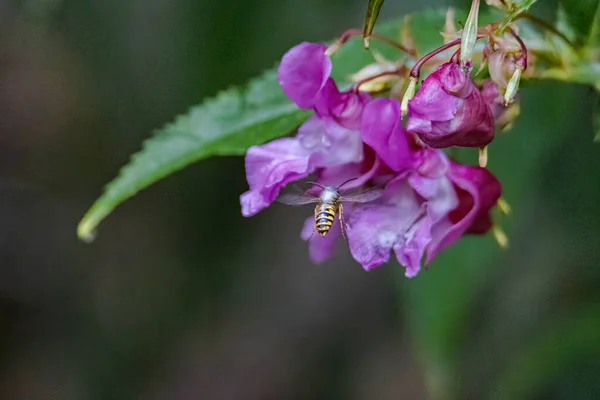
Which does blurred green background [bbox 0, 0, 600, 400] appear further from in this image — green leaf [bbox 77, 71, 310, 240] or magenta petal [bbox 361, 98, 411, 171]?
magenta petal [bbox 361, 98, 411, 171]

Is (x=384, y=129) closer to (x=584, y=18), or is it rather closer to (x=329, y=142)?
(x=329, y=142)

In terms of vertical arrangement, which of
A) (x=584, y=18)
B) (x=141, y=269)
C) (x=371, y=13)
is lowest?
(x=141, y=269)

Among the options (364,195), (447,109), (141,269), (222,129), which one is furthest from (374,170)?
(141,269)

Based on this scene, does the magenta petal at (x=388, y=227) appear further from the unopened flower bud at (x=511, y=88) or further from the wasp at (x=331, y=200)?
the unopened flower bud at (x=511, y=88)

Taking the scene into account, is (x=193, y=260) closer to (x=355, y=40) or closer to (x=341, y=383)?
(x=341, y=383)

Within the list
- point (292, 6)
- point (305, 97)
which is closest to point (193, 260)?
point (292, 6)

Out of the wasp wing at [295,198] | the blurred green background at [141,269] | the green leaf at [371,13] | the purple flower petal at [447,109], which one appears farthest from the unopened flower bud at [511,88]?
the blurred green background at [141,269]
